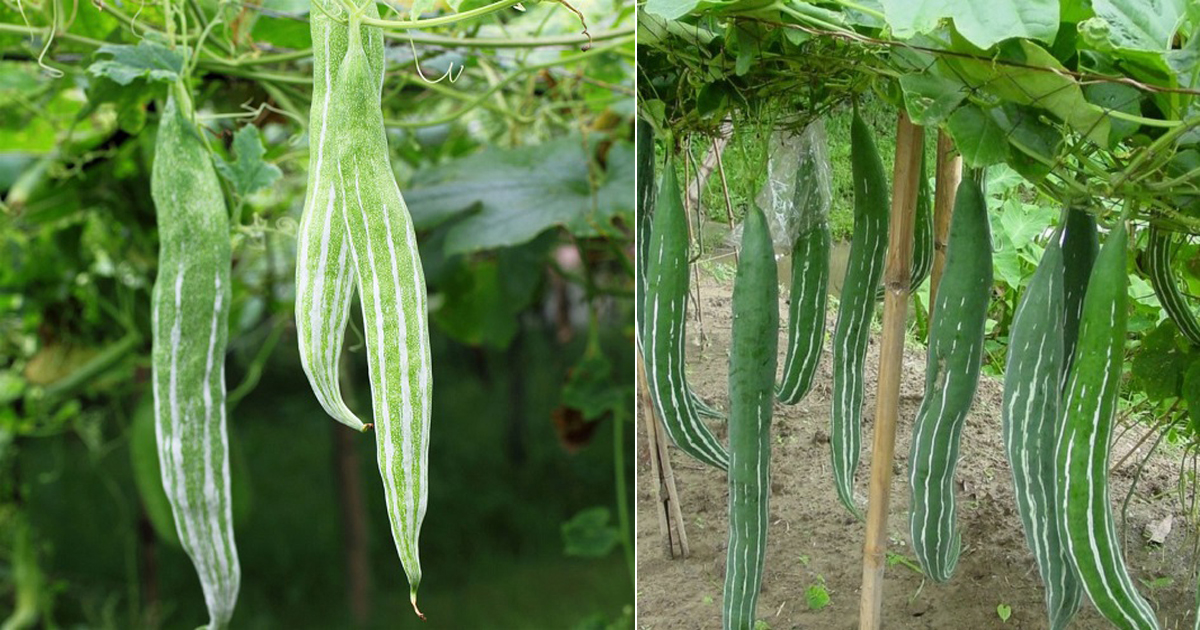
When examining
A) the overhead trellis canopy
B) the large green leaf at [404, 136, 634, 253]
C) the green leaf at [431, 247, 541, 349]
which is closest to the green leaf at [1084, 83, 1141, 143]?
the overhead trellis canopy

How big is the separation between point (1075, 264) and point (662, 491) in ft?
1.01

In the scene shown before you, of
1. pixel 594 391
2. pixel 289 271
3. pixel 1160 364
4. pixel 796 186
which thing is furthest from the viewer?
pixel 289 271

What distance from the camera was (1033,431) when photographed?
60 cm

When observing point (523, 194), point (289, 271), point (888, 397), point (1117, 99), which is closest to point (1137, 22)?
point (1117, 99)

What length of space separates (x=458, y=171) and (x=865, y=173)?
878 millimetres

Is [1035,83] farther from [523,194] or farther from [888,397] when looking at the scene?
[523,194]

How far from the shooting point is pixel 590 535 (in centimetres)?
159

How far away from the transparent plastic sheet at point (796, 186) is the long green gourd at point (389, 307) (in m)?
0.36

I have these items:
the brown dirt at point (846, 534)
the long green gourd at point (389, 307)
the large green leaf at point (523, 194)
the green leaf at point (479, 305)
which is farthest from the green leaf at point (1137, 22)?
the green leaf at point (479, 305)

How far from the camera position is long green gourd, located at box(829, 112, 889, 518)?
0.72m

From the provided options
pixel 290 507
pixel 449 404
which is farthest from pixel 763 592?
pixel 449 404

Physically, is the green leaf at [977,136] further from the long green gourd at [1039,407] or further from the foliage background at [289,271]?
the foliage background at [289,271]

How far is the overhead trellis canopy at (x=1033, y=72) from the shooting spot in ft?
1.75

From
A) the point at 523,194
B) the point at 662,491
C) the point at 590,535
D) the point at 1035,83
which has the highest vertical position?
the point at 523,194
